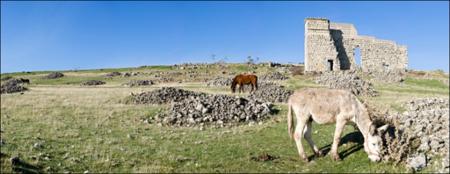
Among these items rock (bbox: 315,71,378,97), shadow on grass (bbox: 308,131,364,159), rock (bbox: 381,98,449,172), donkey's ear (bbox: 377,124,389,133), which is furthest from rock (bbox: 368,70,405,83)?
donkey's ear (bbox: 377,124,389,133)

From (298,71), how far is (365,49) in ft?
36.6

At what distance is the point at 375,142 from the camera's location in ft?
42.9

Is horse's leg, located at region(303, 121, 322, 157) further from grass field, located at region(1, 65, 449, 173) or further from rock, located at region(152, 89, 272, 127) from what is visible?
rock, located at region(152, 89, 272, 127)

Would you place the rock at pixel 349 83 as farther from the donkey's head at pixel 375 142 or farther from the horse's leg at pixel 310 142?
the donkey's head at pixel 375 142

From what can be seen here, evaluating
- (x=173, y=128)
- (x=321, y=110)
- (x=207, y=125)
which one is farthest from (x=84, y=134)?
(x=321, y=110)

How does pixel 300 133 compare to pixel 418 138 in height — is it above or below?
above

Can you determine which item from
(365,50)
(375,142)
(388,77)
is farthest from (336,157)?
(365,50)

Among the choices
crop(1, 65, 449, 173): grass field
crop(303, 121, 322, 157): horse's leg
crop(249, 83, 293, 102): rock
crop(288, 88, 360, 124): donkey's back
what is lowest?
crop(1, 65, 449, 173): grass field

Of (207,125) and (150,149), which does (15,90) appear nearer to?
(207,125)

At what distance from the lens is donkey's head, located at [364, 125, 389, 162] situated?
13.0m

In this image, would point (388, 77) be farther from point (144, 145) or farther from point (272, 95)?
point (144, 145)

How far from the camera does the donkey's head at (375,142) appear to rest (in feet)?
42.7

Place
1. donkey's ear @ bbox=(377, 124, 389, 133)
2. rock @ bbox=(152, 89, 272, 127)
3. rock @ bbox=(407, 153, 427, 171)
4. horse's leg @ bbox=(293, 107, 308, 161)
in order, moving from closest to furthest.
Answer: rock @ bbox=(407, 153, 427, 171) → donkey's ear @ bbox=(377, 124, 389, 133) → horse's leg @ bbox=(293, 107, 308, 161) → rock @ bbox=(152, 89, 272, 127)

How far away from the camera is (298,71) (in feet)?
184
